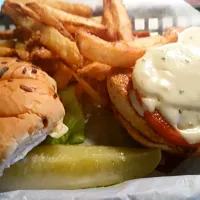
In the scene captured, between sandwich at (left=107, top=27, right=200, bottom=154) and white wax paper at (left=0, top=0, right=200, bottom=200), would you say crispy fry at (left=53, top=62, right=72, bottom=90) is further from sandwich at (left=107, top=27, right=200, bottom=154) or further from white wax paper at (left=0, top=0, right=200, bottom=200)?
white wax paper at (left=0, top=0, right=200, bottom=200)

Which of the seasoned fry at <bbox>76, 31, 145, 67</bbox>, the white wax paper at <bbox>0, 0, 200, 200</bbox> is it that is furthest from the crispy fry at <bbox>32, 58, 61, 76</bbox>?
the white wax paper at <bbox>0, 0, 200, 200</bbox>

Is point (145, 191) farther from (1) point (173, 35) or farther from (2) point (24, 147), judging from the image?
(1) point (173, 35)

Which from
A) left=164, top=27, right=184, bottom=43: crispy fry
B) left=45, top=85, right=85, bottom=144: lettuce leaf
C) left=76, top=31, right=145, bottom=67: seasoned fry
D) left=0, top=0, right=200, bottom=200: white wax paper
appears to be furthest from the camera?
left=164, top=27, right=184, bottom=43: crispy fry

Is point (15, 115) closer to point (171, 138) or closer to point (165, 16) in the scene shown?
point (171, 138)

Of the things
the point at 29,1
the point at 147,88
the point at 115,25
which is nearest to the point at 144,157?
the point at 147,88

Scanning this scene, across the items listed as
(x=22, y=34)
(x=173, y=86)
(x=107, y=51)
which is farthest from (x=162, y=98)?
(x=22, y=34)

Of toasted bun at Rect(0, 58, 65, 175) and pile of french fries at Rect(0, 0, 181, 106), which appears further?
pile of french fries at Rect(0, 0, 181, 106)

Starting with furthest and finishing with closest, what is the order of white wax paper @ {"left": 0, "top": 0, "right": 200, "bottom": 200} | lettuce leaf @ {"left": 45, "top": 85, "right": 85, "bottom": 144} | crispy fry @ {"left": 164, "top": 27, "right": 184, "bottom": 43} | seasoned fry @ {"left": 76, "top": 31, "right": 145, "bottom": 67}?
crispy fry @ {"left": 164, "top": 27, "right": 184, "bottom": 43} → lettuce leaf @ {"left": 45, "top": 85, "right": 85, "bottom": 144} → seasoned fry @ {"left": 76, "top": 31, "right": 145, "bottom": 67} → white wax paper @ {"left": 0, "top": 0, "right": 200, "bottom": 200}

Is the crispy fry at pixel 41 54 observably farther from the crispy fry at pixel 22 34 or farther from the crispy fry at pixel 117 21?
the crispy fry at pixel 117 21

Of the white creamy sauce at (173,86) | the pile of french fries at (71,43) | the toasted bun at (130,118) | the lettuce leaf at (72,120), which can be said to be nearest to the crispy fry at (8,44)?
the pile of french fries at (71,43)

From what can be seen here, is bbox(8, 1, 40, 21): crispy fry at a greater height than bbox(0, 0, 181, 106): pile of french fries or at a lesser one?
greater
